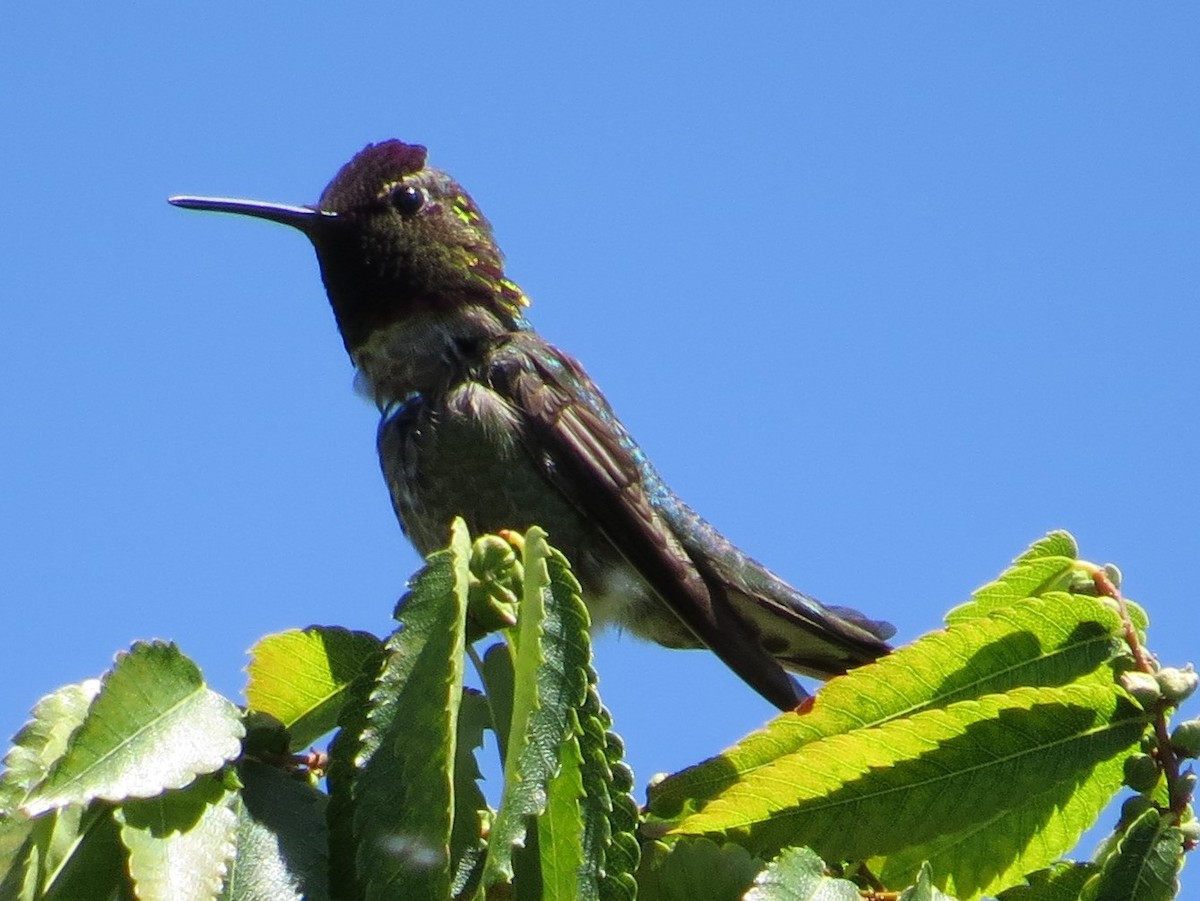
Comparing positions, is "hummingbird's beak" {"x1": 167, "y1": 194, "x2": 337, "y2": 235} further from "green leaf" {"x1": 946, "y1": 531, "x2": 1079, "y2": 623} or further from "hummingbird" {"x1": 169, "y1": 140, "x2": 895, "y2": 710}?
"green leaf" {"x1": 946, "y1": 531, "x2": 1079, "y2": 623}

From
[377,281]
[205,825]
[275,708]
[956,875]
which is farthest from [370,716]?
[377,281]

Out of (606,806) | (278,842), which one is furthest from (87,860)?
(606,806)

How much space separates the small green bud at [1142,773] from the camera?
195 centimetres

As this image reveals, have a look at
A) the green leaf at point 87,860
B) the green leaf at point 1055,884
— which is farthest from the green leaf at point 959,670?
the green leaf at point 87,860

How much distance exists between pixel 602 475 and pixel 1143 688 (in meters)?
2.98

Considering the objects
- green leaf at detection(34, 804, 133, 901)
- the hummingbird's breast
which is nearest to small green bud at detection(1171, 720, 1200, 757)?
green leaf at detection(34, 804, 133, 901)

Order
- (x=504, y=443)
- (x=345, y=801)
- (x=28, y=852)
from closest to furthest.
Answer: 1. (x=28, y=852)
2. (x=345, y=801)
3. (x=504, y=443)

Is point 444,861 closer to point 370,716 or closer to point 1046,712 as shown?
point 370,716

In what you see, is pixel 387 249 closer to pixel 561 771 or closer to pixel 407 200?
pixel 407 200

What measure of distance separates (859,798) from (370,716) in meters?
0.62

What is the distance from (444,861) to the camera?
1.60 m

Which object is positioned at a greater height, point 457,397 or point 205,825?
point 457,397

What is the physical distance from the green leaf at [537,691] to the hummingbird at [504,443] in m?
2.42

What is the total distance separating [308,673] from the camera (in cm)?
214
